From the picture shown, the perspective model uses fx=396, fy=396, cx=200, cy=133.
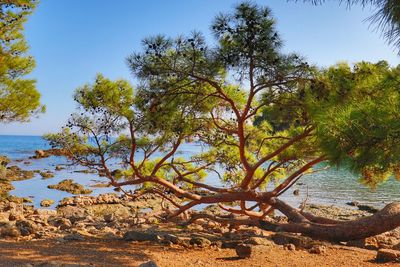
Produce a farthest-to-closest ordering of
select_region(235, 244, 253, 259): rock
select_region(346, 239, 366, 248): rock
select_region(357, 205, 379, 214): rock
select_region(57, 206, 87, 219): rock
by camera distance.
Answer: select_region(357, 205, 379, 214): rock, select_region(57, 206, 87, 219): rock, select_region(346, 239, 366, 248): rock, select_region(235, 244, 253, 259): rock

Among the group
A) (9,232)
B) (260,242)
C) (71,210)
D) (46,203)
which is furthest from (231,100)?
(46,203)

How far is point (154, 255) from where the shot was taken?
6.57m

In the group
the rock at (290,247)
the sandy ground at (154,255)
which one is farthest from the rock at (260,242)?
the rock at (290,247)

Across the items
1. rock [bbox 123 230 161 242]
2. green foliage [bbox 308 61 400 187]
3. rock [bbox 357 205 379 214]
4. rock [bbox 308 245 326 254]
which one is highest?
green foliage [bbox 308 61 400 187]

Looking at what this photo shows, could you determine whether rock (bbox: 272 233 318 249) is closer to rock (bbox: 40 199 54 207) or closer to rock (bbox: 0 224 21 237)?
rock (bbox: 0 224 21 237)

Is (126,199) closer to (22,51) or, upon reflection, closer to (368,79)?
(22,51)

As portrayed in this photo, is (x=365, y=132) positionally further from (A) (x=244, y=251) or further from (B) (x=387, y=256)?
(B) (x=387, y=256)

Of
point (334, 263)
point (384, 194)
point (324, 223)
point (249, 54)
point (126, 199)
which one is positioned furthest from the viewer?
point (384, 194)

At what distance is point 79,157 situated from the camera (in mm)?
9172

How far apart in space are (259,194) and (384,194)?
18.3 m

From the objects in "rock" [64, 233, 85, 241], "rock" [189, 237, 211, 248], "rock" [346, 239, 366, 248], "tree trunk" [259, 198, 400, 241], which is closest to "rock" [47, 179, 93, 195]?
"rock" [64, 233, 85, 241]

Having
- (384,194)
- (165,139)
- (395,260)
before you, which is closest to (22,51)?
(165,139)

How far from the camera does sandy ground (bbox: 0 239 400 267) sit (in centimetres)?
605

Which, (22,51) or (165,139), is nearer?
(165,139)
